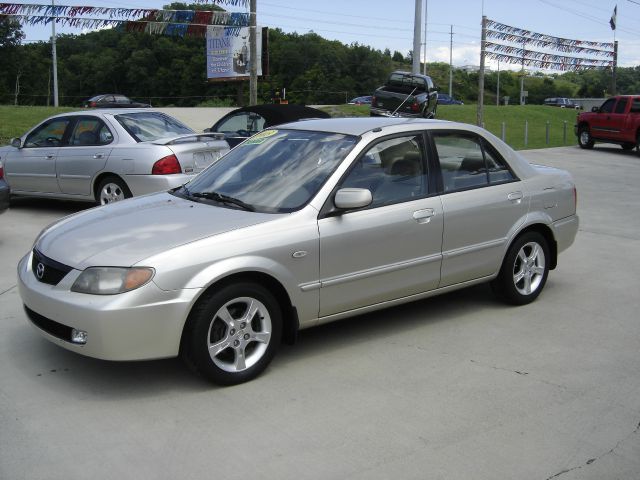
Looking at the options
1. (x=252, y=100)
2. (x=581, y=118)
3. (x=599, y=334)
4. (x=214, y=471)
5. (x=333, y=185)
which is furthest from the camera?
(x=581, y=118)

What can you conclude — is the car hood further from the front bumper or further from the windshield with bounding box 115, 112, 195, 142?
the windshield with bounding box 115, 112, 195, 142

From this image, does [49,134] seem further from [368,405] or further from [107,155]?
[368,405]

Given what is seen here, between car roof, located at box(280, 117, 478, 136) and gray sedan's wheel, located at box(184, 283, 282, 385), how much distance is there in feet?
5.23

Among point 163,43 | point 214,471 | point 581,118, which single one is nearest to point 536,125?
point 581,118

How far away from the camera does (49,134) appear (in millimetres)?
10539

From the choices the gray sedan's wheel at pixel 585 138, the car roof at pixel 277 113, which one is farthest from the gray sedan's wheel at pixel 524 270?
the gray sedan's wheel at pixel 585 138

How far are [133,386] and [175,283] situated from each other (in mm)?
765

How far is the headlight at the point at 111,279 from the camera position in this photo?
4.05 meters

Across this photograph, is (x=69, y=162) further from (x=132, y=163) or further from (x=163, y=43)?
(x=163, y=43)

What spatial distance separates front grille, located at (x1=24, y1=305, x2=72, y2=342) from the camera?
4.23 metres

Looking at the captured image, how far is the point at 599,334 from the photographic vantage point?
18.1 feet

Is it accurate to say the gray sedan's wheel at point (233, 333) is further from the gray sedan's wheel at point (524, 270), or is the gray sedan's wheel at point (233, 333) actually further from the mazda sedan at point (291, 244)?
the gray sedan's wheel at point (524, 270)

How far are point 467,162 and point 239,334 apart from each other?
2.53 meters

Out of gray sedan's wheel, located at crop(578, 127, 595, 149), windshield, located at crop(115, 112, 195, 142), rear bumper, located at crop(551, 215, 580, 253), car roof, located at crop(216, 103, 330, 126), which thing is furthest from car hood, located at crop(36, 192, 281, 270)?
gray sedan's wheel, located at crop(578, 127, 595, 149)
